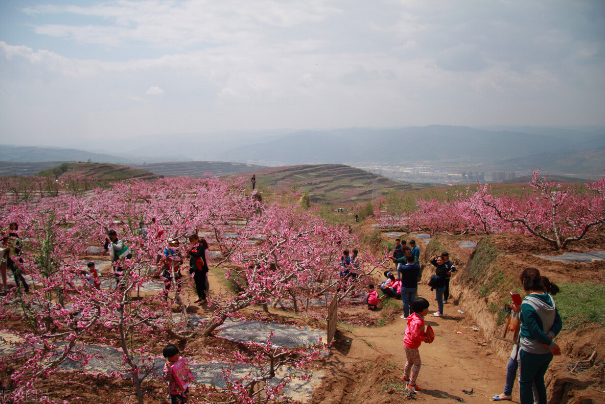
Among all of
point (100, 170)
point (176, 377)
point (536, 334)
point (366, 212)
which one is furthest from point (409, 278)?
point (100, 170)

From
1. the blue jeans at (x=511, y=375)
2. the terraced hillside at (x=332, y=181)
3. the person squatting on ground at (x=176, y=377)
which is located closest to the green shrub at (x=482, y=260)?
the blue jeans at (x=511, y=375)

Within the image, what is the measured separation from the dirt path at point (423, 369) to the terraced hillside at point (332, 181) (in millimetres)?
44610

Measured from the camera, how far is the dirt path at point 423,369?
15.8 ft

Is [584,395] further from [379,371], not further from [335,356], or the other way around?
[335,356]

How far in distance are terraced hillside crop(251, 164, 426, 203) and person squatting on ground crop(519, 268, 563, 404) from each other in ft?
158

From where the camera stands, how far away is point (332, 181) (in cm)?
7450

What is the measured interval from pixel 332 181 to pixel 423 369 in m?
69.3

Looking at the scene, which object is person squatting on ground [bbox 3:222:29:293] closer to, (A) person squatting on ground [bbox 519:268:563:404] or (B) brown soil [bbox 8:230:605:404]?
(B) brown soil [bbox 8:230:605:404]

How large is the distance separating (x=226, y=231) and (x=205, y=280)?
389 inches

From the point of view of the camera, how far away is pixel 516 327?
14.8 feet

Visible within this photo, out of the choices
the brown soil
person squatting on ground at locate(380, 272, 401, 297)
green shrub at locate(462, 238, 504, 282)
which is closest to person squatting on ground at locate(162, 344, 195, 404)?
the brown soil

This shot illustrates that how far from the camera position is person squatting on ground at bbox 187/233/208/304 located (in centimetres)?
754

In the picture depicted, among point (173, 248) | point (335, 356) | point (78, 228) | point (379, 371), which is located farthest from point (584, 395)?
point (78, 228)

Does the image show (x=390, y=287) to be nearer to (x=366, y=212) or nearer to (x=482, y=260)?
(x=482, y=260)
